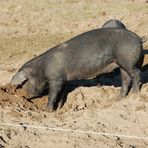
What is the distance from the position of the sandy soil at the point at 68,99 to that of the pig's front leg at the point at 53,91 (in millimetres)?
192

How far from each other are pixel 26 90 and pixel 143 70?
120 inches

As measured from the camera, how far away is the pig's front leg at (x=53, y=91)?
33.4 feet

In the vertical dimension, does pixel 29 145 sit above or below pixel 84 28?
above

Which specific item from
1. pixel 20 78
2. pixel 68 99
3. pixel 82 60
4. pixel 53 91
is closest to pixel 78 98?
pixel 68 99

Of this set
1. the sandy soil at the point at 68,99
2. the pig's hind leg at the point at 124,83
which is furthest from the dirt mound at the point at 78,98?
the pig's hind leg at the point at 124,83

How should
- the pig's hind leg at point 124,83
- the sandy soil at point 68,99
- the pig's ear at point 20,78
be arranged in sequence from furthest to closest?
the pig's hind leg at point 124,83 < the pig's ear at point 20,78 < the sandy soil at point 68,99

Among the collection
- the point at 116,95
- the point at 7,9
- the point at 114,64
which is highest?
the point at 114,64

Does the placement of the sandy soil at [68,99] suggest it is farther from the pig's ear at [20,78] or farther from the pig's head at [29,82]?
the pig's ear at [20,78]

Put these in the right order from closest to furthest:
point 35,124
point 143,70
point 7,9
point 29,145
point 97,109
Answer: point 29,145, point 35,124, point 97,109, point 143,70, point 7,9

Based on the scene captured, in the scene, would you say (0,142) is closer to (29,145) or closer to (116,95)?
(29,145)

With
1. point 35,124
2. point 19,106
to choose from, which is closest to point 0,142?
point 35,124

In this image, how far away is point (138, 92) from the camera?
10.4 metres

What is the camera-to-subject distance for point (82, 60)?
10.1 m

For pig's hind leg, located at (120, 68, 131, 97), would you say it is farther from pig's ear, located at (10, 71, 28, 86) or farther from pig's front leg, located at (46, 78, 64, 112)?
pig's ear, located at (10, 71, 28, 86)
